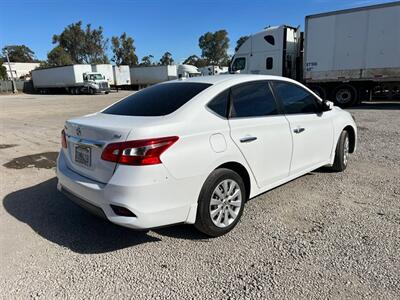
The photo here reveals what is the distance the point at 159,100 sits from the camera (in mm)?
3527

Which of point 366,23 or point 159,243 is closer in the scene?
point 159,243

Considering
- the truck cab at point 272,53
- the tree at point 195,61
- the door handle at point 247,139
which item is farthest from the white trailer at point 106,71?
the tree at point 195,61

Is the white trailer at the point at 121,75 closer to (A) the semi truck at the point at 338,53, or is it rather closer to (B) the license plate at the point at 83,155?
(A) the semi truck at the point at 338,53

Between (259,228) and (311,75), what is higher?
(311,75)

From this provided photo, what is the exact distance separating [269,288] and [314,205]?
5.81 ft

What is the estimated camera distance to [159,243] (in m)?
3.25

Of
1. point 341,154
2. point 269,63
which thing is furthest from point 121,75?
point 341,154

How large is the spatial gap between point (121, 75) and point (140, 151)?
45.6 meters

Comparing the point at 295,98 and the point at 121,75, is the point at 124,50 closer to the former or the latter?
the point at 121,75

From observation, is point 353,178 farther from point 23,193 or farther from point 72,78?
point 72,78

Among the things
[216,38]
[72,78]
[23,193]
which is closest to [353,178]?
[23,193]

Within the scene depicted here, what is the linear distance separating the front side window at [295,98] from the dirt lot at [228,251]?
1133 millimetres

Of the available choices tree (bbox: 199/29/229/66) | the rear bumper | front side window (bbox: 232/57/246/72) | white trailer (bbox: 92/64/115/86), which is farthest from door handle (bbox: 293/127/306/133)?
tree (bbox: 199/29/229/66)

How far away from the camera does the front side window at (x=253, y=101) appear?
3470mm
